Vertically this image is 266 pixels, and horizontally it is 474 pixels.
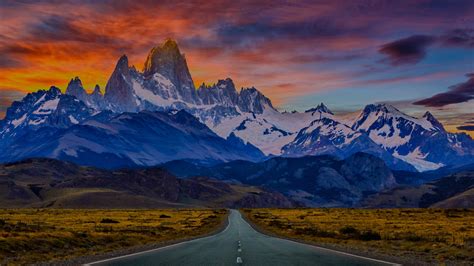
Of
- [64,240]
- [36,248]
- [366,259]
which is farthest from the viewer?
[64,240]

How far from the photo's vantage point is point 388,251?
42.9 m

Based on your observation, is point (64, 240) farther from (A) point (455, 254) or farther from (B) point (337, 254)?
(A) point (455, 254)

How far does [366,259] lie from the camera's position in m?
35.2

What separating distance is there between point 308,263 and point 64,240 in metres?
25.2

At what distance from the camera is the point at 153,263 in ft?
106

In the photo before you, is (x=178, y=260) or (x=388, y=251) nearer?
(x=178, y=260)

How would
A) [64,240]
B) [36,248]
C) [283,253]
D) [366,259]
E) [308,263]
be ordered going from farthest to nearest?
[64,240] < [36,248] < [283,253] < [366,259] < [308,263]

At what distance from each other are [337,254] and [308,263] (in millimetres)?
7561

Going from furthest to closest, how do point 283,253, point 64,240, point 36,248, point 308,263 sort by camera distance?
1. point 64,240
2. point 36,248
3. point 283,253
4. point 308,263

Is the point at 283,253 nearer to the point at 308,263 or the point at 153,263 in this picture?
the point at 308,263

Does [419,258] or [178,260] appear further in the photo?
[419,258]

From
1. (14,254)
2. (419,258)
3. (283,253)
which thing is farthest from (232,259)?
(14,254)

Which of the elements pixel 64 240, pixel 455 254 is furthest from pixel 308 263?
pixel 64 240

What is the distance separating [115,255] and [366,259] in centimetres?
1718
